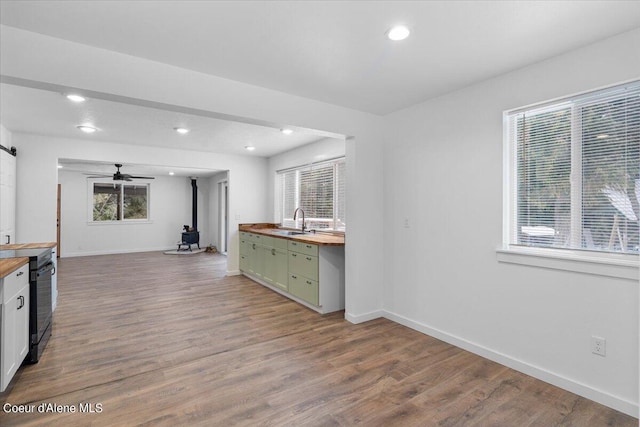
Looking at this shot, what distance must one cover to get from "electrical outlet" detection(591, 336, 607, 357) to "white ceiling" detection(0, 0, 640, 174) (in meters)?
2.01

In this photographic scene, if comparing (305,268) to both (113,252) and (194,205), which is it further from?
(113,252)

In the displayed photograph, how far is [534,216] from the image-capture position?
2512mm

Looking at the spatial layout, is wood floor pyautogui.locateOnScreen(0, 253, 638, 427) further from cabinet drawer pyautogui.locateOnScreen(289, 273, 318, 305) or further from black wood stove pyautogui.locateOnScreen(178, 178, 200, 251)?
black wood stove pyautogui.locateOnScreen(178, 178, 200, 251)

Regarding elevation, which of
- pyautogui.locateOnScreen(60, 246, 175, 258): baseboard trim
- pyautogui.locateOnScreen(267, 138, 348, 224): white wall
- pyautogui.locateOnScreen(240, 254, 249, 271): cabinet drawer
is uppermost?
pyautogui.locateOnScreen(267, 138, 348, 224): white wall

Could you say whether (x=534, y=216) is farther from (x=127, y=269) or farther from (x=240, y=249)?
(x=127, y=269)

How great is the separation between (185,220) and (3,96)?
718 cm

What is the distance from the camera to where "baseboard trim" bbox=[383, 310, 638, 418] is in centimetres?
203

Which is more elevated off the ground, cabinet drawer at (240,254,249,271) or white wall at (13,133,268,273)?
white wall at (13,133,268,273)

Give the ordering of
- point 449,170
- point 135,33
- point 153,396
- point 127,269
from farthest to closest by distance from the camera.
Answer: point 127,269 → point 449,170 → point 153,396 → point 135,33

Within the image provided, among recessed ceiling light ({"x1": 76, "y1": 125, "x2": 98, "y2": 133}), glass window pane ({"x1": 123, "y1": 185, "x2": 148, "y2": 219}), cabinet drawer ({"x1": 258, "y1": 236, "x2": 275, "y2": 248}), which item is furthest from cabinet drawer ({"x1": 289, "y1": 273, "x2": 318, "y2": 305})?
glass window pane ({"x1": 123, "y1": 185, "x2": 148, "y2": 219})

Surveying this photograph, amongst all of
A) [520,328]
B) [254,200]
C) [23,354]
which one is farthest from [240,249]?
[520,328]

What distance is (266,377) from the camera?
243 centimetres

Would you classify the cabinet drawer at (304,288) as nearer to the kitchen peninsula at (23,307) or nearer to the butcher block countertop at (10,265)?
the kitchen peninsula at (23,307)

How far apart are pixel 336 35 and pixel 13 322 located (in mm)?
2910
